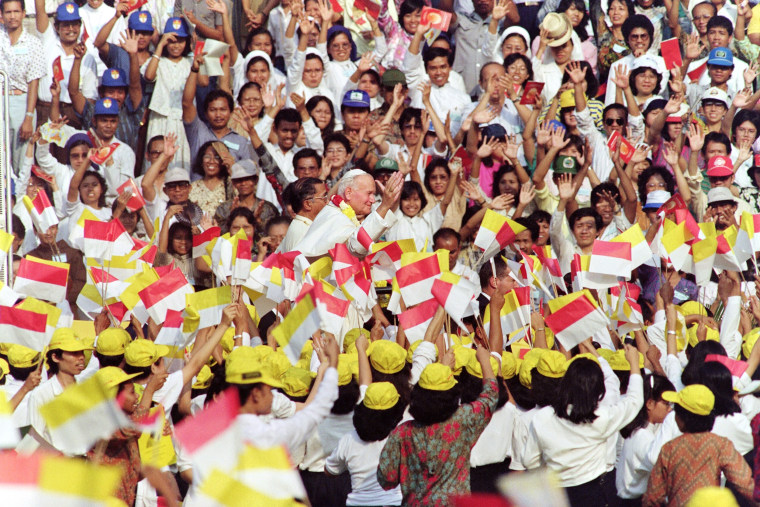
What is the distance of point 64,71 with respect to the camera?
1084 cm

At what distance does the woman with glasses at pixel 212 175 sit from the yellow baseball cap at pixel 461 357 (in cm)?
427

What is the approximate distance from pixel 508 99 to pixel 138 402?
652 cm

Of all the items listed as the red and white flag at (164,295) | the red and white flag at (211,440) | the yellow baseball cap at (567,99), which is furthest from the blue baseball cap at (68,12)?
the red and white flag at (211,440)

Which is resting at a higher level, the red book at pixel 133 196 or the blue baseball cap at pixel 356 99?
the blue baseball cap at pixel 356 99

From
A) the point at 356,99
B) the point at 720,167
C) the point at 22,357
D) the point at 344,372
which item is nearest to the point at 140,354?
the point at 344,372

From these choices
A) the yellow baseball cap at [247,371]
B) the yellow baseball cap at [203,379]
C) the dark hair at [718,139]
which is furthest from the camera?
the dark hair at [718,139]

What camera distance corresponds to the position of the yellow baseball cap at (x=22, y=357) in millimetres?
6922

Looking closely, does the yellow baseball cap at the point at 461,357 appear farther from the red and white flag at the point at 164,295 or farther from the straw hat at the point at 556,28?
the straw hat at the point at 556,28

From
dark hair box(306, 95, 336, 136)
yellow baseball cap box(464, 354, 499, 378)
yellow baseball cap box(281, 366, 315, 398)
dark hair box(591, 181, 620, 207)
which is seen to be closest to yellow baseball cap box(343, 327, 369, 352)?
yellow baseball cap box(281, 366, 315, 398)

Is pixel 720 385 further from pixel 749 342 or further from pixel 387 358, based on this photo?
pixel 387 358

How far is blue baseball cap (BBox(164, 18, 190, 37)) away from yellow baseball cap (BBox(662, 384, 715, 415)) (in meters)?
7.04

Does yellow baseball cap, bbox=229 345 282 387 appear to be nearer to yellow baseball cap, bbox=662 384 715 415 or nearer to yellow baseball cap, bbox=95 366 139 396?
yellow baseball cap, bbox=95 366 139 396

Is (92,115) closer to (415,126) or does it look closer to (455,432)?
(415,126)

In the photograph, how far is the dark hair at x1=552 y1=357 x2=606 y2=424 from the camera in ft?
19.1
